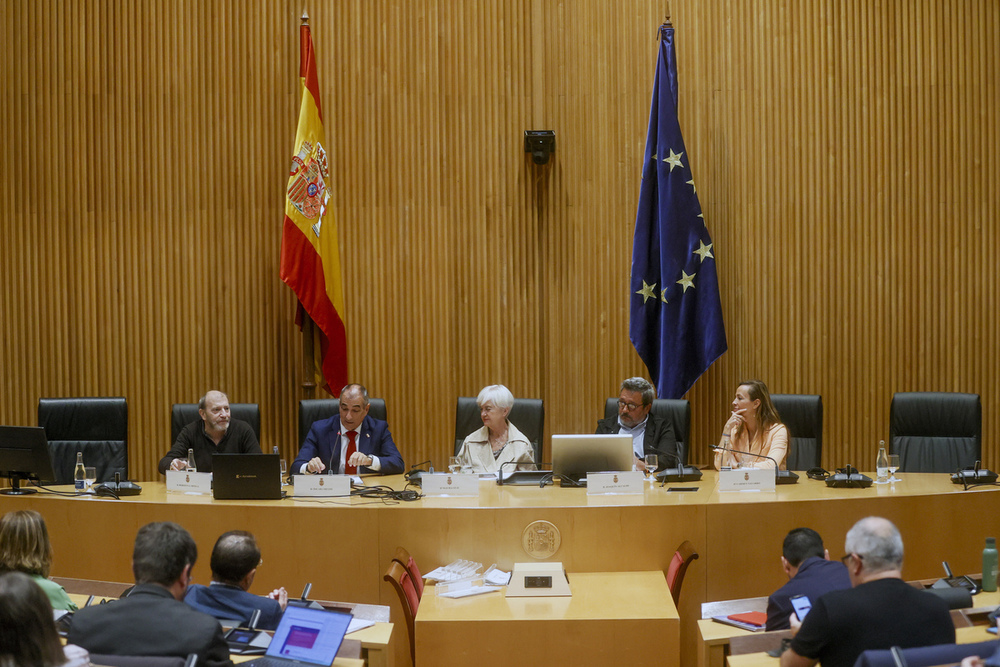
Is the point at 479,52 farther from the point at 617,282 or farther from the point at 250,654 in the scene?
the point at 250,654

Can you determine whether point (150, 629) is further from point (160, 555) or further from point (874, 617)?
point (874, 617)

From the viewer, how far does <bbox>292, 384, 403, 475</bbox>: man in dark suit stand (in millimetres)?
5184

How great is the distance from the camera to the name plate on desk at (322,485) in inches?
170

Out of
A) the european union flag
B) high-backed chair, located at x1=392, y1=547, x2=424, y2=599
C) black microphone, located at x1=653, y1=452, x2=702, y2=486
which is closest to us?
high-backed chair, located at x1=392, y1=547, x2=424, y2=599

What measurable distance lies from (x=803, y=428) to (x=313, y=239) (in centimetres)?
348

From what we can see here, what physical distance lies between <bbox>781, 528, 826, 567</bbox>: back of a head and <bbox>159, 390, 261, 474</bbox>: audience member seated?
3224 mm

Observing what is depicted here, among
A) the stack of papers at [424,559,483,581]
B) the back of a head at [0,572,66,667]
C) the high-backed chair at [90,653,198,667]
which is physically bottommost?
the stack of papers at [424,559,483,581]

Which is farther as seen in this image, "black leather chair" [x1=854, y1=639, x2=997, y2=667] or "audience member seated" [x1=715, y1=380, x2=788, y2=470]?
"audience member seated" [x1=715, y1=380, x2=788, y2=470]

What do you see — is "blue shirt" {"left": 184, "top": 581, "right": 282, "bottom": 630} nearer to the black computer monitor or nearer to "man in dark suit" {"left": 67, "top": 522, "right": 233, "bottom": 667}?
"man in dark suit" {"left": 67, "top": 522, "right": 233, "bottom": 667}

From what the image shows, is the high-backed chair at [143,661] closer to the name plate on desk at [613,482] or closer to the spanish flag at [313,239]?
the name plate on desk at [613,482]

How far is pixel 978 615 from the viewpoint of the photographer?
119 inches

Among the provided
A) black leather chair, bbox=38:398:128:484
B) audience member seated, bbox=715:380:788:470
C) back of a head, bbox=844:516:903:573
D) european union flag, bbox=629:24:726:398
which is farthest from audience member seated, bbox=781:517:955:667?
black leather chair, bbox=38:398:128:484

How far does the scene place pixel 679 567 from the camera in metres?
3.74

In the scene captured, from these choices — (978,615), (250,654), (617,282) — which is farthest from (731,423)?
(250,654)
